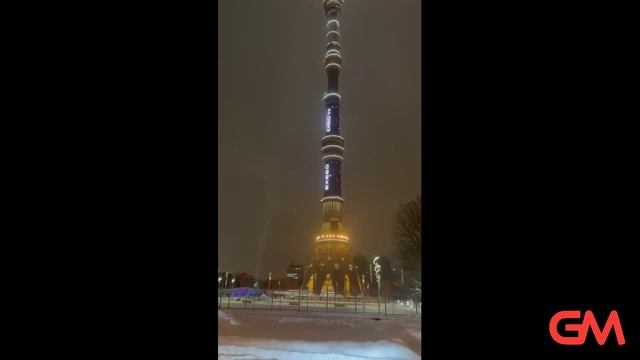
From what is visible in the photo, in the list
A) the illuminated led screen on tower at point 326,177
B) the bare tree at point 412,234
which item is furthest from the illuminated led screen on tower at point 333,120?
the bare tree at point 412,234

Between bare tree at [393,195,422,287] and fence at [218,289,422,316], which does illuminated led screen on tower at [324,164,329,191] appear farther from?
bare tree at [393,195,422,287]

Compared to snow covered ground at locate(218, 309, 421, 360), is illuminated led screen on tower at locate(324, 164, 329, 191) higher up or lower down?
higher up
